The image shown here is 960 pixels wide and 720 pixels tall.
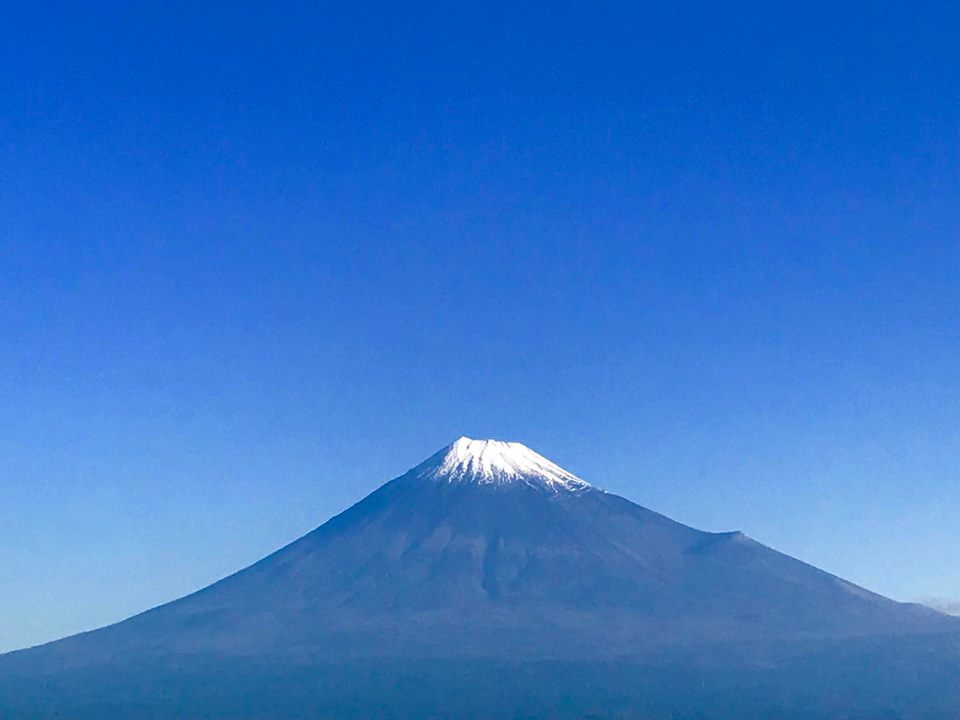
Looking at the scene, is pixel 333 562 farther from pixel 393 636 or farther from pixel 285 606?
pixel 393 636

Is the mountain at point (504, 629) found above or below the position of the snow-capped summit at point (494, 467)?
below

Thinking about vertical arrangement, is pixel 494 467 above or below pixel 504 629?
above

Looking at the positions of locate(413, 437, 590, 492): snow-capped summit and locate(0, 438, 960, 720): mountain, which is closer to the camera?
locate(0, 438, 960, 720): mountain

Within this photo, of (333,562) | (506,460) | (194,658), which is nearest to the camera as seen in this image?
(194,658)

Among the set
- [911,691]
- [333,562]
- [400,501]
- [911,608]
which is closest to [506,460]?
[400,501]

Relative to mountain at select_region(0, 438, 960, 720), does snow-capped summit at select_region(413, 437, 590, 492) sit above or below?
above
